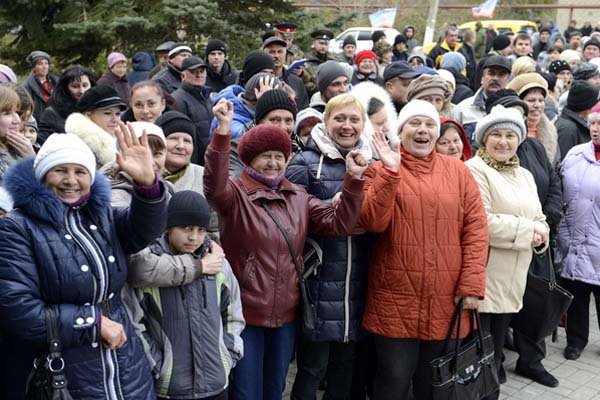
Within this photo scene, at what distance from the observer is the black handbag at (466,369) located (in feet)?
13.1

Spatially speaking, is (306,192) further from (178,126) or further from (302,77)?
(302,77)

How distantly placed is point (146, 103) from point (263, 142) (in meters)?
1.75

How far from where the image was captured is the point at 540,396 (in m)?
5.14

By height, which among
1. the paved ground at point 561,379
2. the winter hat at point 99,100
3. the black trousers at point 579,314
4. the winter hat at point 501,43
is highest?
the winter hat at point 501,43

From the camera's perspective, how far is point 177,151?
4.16 metres

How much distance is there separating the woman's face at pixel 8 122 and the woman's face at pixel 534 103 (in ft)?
13.7

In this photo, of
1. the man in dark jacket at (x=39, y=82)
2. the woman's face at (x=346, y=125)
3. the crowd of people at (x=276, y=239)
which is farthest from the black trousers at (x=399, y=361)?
the man in dark jacket at (x=39, y=82)

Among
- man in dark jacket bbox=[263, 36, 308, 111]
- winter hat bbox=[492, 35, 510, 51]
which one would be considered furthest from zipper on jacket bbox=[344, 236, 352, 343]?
winter hat bbox=[492, 35, 510, 51]

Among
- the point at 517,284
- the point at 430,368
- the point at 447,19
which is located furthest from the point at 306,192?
the point at 447,19

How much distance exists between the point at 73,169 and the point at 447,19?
3143 centimetres

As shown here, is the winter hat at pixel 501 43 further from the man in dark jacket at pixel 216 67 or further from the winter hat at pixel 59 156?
the winter hat at pixel 59 156

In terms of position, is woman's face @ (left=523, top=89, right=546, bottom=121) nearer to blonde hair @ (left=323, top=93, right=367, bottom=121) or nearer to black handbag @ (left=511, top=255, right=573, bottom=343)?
black handbag @ (left=511, top=255, right=573, bottom=343)

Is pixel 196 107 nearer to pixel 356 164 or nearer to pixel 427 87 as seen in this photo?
pixel 427 87

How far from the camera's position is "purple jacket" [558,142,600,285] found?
220 inches
